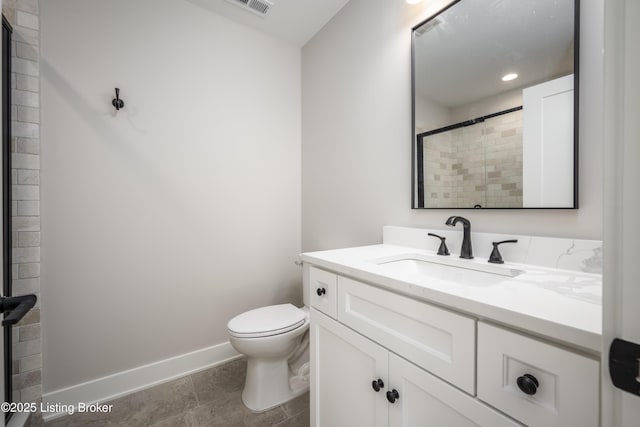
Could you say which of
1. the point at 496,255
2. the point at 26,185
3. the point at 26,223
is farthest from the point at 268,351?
the point at 26,185

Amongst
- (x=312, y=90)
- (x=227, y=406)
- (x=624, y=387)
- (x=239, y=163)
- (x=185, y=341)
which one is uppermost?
(x=312, y=90)

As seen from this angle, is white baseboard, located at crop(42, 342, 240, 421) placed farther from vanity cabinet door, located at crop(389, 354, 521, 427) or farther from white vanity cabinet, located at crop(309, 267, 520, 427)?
vanity cabinet door, located at crop(389, 354, 521, 427)

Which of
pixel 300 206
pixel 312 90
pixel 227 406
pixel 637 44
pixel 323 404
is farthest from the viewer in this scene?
pixel 300 206

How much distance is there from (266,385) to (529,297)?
146cm

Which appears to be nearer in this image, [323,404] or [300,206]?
[323,404]

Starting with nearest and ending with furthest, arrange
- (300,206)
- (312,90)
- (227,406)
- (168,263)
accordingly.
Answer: (227,406), (168,263), (312,90), (300,206)

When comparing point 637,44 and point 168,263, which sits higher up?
point 637,44

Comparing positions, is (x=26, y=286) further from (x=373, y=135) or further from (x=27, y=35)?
(x=373, y=135)

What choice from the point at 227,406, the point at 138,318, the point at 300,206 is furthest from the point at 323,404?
the point at 300,206

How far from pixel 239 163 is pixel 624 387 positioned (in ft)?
6.85

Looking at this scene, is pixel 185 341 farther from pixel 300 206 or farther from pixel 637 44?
pixel 637 44

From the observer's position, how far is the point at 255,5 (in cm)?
184

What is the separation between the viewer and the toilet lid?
1457 millimetres

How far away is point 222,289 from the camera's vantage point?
199cm
